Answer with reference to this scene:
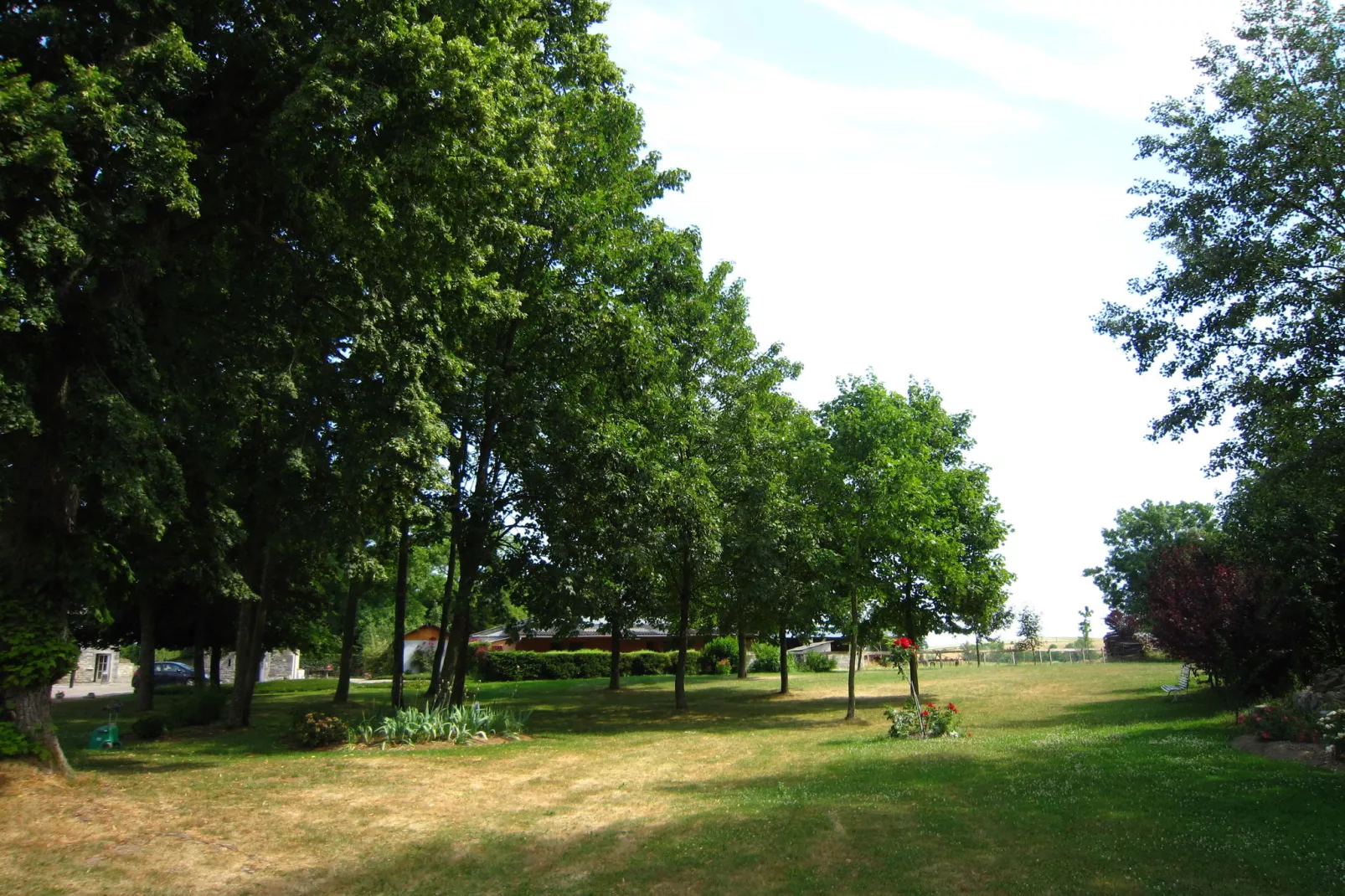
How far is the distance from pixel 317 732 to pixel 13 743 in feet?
20.7

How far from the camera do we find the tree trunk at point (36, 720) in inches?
444

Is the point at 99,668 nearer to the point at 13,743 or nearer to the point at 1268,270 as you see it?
the point at 13,743

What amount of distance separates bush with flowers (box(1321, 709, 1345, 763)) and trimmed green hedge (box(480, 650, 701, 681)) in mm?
33569

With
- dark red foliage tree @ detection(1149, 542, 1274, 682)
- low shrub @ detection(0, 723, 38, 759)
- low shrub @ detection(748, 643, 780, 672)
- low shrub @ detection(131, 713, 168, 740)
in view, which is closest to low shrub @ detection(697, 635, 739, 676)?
low shrub @ detection(748, 643, 780, 672)

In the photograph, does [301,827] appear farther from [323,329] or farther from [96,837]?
[323,329]

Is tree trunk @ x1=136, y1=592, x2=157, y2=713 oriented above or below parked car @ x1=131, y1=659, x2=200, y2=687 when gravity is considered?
above

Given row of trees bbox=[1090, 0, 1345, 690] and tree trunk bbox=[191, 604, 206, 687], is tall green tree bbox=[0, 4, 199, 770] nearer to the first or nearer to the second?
row of trees bbox=[1090, 0, 1345, 690]

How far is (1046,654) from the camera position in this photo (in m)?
64.1

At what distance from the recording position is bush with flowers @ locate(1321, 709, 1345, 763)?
1180cm

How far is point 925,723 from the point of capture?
1834 centimetres

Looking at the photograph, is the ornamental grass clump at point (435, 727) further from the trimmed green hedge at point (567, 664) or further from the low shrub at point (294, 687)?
the trimmed green hedge at point (567, 664)

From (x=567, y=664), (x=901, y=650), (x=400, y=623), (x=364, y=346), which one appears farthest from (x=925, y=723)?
(x=567, y=664)

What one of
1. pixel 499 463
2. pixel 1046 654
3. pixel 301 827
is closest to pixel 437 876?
pixel 301 827

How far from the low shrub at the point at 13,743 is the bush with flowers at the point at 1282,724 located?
61.1ft
